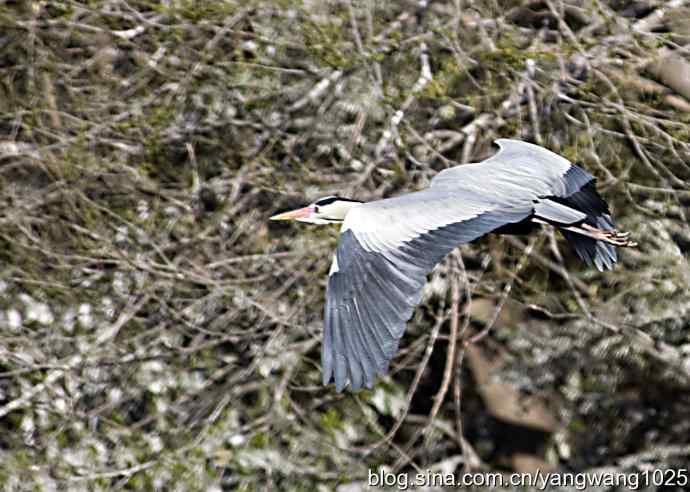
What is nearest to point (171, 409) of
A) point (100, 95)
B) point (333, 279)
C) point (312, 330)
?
point (312, 330)

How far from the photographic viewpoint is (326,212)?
4.97m

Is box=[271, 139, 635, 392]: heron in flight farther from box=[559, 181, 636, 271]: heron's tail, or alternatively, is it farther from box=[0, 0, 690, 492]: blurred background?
box=[0, 0, 690, 492]: blurred background

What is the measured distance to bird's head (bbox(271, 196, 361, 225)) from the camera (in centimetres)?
490

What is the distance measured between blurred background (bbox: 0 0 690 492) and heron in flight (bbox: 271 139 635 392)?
0.65 meters

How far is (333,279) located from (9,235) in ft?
8.29

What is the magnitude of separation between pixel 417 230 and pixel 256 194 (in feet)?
7.70

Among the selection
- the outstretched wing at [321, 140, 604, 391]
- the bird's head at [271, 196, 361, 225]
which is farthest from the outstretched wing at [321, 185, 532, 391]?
the bird's head at [271, 196, 361, 225]

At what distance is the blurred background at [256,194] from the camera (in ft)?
18.7

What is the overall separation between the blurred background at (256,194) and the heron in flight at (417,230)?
2.14 ft

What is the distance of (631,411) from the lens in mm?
7289

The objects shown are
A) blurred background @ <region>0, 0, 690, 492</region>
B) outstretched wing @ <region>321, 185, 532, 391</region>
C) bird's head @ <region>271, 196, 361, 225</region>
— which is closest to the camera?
outstretched wing @ <region>321, 185, 532, 391</region>

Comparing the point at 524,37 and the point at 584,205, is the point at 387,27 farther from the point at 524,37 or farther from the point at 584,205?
the point at 584,205

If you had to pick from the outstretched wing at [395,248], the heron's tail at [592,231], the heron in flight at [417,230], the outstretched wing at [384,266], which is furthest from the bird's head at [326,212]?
the heron's tail at [592,231]

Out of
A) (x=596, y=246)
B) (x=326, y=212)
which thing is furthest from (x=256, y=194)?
(x=596, y=246)
